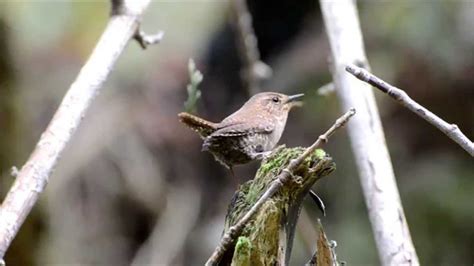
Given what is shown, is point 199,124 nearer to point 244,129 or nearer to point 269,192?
point 244,129

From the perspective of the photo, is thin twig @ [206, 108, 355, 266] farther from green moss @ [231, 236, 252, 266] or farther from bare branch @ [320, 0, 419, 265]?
bare branch @ [320, 0, 419, 265]

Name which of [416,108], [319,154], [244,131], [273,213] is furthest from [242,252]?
[244,131]

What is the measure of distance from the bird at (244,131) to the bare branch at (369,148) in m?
0.21

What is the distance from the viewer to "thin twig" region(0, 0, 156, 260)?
1.85m

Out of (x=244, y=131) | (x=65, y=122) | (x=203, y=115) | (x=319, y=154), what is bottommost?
(x=319, y=154)

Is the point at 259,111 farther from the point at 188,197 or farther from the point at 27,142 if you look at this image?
the point at 188,197

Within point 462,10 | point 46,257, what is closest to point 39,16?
point 46,257

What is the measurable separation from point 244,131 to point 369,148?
0.33 metres

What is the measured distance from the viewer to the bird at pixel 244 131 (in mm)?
2102

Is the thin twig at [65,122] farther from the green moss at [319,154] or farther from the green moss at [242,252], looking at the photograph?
the green moss at [319,154]

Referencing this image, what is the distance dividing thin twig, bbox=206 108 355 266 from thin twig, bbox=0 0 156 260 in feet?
2.02

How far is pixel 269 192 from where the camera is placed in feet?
4.42

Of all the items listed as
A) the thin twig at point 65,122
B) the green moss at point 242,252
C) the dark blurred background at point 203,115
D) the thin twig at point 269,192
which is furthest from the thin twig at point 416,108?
the dark blurred background at point 203,115

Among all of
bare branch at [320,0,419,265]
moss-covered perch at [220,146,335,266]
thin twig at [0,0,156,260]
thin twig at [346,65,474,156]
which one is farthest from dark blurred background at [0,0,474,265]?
thin twig at [346,65,474,156]
